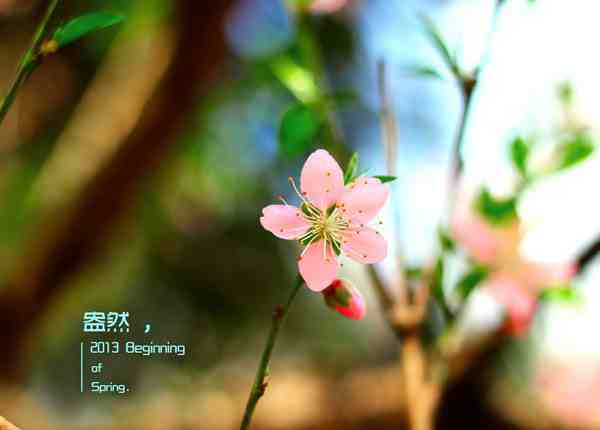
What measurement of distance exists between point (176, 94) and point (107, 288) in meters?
0.37

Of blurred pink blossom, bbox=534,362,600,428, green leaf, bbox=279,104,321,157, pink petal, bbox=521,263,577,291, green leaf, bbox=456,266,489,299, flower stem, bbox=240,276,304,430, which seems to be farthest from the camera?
blurred pink blossom, bbox=534,362,600,428

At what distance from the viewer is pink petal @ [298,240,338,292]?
0.84ft

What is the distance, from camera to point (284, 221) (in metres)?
0.28

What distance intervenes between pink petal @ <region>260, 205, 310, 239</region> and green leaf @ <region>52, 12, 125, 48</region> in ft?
0.37

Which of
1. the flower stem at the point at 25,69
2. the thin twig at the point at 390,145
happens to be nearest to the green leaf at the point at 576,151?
the thin twig at the point at 390,145

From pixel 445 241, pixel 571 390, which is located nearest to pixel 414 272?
pixel 445 241

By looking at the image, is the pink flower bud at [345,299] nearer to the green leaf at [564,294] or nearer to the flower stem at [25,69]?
the flower stem at [25,69]

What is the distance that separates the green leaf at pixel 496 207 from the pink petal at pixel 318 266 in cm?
26

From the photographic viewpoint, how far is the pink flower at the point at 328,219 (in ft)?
0.87

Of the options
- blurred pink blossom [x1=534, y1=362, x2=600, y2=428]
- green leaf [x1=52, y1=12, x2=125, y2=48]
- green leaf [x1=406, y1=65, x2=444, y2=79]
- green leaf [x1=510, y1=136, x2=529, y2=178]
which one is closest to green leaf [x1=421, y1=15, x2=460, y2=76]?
green leaf [x1=406, y1=65, x2=444, y2=79]

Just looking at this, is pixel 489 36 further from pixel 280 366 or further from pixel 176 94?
pixel 280 366

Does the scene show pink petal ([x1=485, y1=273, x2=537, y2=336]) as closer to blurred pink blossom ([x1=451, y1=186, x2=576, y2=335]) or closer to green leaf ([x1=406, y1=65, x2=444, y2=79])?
blurred pink blossom ([x1=451, y1=186, x2=576, y2=335])

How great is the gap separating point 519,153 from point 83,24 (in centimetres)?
35

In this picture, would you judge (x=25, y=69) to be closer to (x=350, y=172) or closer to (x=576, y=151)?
(x=350, y=172)
